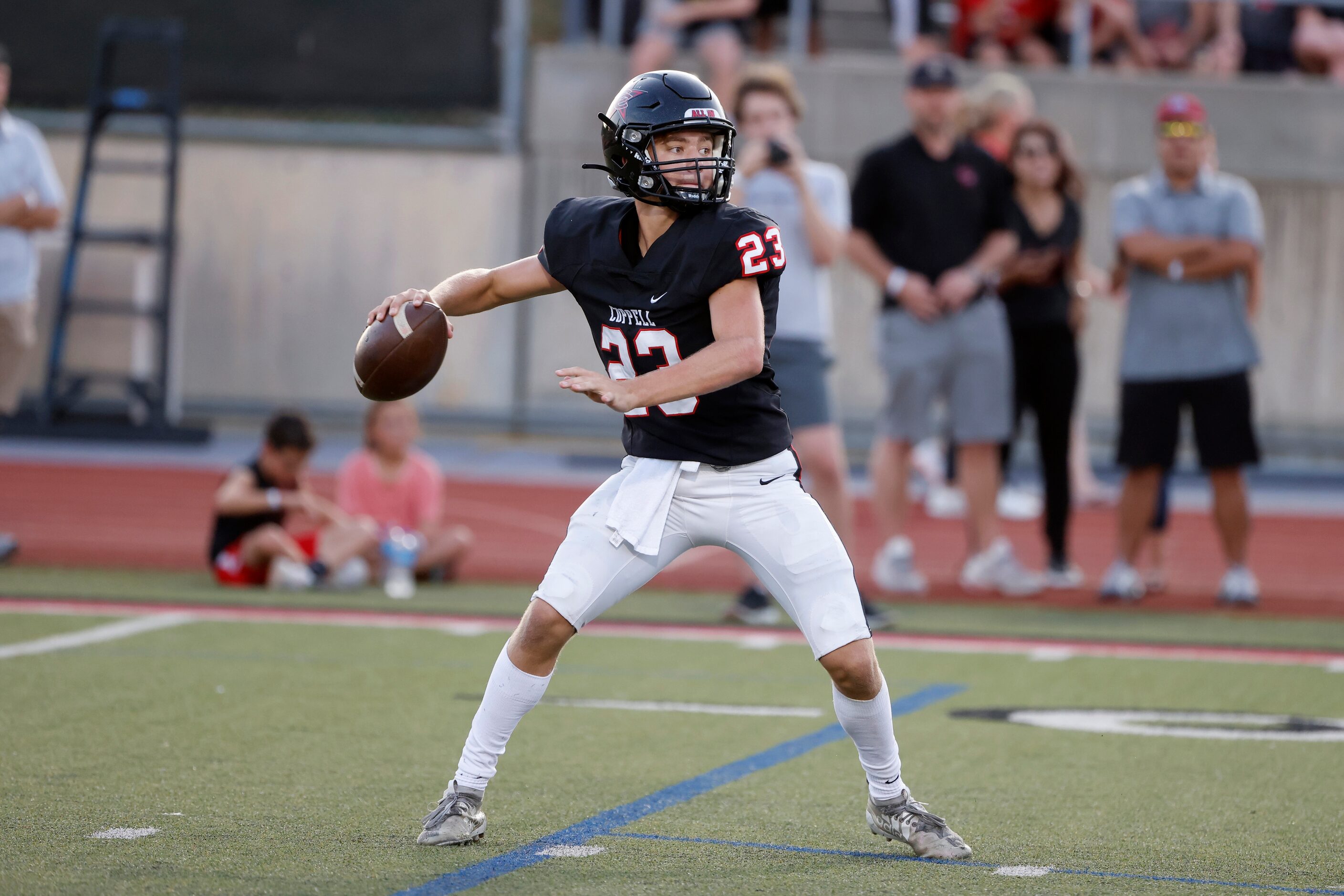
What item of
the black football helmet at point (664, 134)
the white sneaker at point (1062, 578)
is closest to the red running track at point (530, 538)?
the white sneaker at point (1062, 578)

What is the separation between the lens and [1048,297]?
8.08 meters

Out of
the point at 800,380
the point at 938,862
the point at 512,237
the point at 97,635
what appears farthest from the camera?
the point at 512,237

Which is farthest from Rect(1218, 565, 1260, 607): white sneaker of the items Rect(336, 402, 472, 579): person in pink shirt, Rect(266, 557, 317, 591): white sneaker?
Rect(266, 557, 317, 591): white sneaker

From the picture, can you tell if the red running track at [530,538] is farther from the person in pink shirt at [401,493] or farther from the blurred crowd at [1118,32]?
the blurred crowd at [1118,32]

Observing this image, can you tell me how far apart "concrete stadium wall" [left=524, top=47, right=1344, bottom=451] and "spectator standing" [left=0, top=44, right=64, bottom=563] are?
5.80 metres

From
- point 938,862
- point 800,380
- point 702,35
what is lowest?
point 938,862

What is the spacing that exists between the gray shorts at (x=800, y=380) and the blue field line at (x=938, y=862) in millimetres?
3204

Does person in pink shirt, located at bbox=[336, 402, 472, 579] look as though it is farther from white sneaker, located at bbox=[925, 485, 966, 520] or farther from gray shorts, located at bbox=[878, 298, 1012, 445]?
white sneaker, located at bbox=[925, 485, 966, 520]

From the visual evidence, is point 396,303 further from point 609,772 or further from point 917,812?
point 917,812

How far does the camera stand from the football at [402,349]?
4.01m

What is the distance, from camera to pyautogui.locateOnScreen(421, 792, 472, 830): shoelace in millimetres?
3793

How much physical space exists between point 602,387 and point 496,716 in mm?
867

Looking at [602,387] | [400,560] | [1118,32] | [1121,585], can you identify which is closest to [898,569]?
[1121,585]

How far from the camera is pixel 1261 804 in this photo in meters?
4.34
